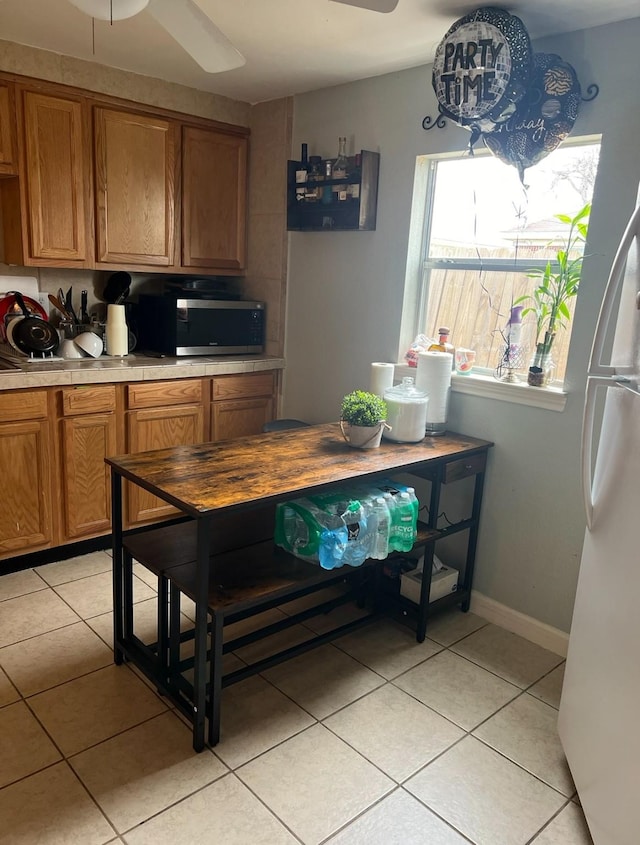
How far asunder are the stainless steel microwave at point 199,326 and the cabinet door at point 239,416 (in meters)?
0.30

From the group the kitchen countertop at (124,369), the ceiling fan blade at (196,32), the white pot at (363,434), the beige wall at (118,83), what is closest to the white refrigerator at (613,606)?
the white pot at (363,434)

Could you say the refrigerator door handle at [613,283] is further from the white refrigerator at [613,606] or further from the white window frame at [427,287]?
the white window frame at [427,287]

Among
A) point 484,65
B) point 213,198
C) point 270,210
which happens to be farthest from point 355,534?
point 213,198

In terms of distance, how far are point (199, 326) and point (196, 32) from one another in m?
1.86

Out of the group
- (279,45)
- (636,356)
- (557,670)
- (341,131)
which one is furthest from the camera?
(341,131)

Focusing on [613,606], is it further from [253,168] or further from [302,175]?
[253,168]

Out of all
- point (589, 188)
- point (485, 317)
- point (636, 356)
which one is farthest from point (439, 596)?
point (589, 188)

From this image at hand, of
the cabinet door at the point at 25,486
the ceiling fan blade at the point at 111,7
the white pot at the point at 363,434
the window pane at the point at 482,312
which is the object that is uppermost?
the ceiling fan blade at the point at 111,7

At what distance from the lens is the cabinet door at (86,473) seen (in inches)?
118

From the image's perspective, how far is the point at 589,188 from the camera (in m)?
2.40

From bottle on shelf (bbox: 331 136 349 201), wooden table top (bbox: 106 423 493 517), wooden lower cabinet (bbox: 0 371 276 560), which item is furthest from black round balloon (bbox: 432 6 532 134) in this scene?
wooden lower cabinet (bbox: 0 371 276 560)

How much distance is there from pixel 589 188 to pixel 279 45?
140cm

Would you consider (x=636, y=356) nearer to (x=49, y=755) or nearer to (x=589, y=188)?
(x=589, y=188)

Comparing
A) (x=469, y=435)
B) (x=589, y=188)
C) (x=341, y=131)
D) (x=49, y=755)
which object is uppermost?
(x=341, y=131)
